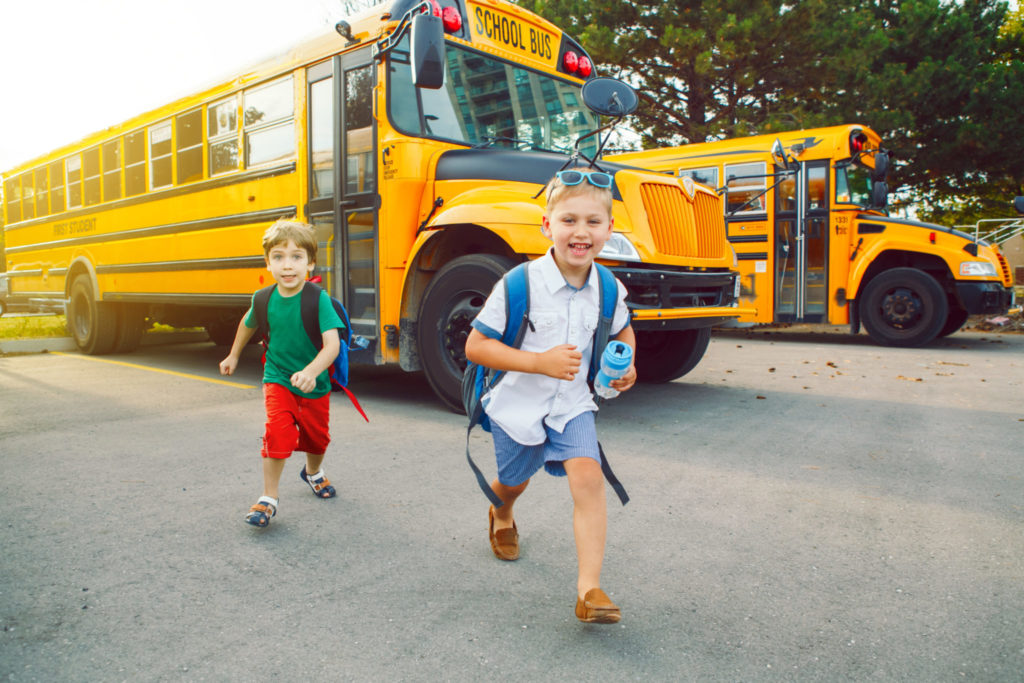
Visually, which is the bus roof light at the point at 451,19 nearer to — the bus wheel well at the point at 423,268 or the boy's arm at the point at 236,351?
the bus wheel well at the point at 423,268

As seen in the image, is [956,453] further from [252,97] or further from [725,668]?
[252,97]

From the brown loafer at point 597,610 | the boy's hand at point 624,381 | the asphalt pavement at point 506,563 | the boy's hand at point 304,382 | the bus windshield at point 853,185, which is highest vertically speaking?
the bus windshield at point 853,185

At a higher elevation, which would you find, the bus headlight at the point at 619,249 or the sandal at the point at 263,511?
the bus headlight at the point at 619,249

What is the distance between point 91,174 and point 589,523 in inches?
374

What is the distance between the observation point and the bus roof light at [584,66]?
6.84m

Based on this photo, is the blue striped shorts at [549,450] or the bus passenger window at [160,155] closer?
the blue striped shorts at [549,450]

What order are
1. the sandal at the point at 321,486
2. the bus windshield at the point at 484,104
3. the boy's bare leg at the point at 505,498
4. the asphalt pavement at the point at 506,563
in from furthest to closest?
the bus windshield at the point at 484,104 < the sandal at the point at 321,486 < the boy's bare leg at the point at 505,498 < the asphalt pavement at the point at 506,563

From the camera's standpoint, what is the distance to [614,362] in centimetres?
227

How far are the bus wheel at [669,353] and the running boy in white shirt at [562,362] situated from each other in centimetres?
438

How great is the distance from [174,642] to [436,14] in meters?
4.55

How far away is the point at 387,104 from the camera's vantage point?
573 cm

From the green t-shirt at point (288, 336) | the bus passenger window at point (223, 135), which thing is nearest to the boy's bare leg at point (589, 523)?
the green t-shirt at point (288, 336)

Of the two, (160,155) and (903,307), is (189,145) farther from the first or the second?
(903,307)

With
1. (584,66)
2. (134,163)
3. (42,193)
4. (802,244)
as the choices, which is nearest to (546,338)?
(584,66)
